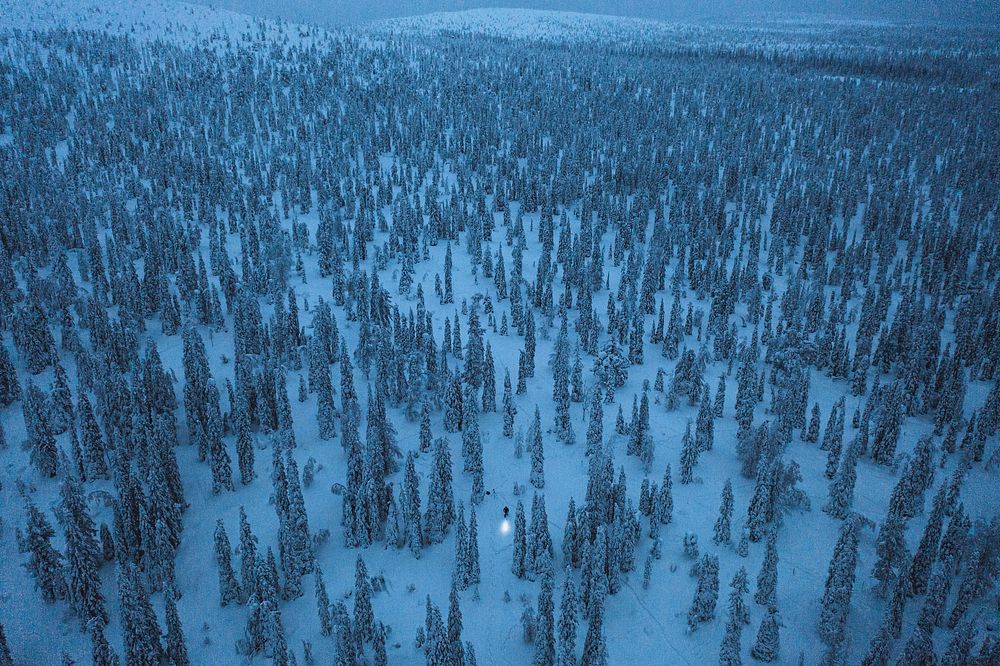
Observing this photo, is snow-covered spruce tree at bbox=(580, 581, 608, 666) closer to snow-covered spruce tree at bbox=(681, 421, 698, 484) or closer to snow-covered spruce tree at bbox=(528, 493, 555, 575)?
snow-covered spruce tree at bbox=(528, 493, 555, 575)

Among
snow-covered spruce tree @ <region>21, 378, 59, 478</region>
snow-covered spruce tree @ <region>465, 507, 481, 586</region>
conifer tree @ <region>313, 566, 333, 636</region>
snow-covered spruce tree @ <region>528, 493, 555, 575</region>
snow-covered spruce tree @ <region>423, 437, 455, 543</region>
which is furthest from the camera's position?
snow-covered spruce tree @ <region>21, 378, 59, 478</region>

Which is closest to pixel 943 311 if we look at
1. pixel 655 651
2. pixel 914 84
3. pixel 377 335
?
pixel 655 651

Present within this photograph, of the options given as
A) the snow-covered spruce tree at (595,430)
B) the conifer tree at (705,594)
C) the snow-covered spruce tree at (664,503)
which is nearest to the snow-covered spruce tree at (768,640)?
the conifer tree at (705,594)

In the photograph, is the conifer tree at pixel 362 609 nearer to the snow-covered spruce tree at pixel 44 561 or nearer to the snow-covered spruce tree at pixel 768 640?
the snow-covered spruce tree at pixel 44 561

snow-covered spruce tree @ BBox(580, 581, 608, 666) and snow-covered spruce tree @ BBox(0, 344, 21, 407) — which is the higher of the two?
snow-covered spruce tree @ BBox(0, 344, 21, 407)

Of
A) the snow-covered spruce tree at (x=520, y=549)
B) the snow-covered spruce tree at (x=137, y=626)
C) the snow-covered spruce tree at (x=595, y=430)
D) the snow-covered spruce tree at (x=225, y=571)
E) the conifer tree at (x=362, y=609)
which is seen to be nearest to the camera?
the snow-covered spruce tree at (x=137, y=626)

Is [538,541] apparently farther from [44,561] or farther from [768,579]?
[44,561]

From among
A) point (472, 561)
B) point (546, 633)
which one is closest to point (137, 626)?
point (472, 561)

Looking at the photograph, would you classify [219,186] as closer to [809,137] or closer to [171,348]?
[171,348]

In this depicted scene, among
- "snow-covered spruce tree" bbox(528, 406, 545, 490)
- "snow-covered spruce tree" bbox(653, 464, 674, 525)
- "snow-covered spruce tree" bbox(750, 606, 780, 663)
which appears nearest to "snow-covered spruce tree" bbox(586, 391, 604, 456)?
"snow-covered spruce tree" bbox(528, 406, 545, 490)

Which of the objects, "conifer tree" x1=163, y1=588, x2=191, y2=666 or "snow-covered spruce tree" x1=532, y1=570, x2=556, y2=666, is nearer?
"conifer tree" x1=163, y1=588, x2=191, y2=666

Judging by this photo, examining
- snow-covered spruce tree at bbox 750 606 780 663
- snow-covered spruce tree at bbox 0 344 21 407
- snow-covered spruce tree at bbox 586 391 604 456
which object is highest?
snow-covered spruce tree at bbox 0 344 21 407
